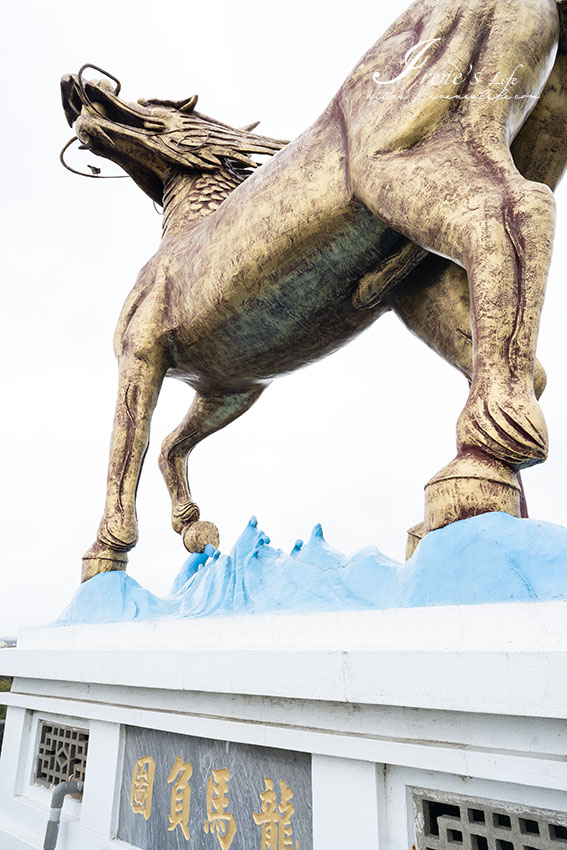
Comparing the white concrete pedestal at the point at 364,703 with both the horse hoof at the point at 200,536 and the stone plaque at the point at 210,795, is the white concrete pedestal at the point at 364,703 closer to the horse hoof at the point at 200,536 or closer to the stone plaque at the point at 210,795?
the stone plaque at the point at 210,795

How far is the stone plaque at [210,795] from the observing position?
1.35m

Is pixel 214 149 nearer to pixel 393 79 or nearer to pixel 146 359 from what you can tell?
pixel 146 359

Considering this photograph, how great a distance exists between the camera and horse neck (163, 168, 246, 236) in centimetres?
273

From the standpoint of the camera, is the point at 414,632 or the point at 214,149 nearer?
the point at 414,632

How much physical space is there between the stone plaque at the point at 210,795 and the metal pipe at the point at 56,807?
0.29 m

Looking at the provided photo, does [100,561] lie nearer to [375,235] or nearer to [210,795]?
[210,795]

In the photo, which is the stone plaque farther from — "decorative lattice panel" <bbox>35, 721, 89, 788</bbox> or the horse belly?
the horse belly

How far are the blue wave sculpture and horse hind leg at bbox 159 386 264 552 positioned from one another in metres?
0.35

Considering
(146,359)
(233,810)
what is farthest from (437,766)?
(146,359)

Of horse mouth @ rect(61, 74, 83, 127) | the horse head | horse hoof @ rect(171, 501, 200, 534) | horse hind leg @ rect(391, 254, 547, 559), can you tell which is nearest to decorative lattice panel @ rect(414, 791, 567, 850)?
horse hind leg @ rect(391, 254, 547, 559)

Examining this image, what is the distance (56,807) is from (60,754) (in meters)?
0.24

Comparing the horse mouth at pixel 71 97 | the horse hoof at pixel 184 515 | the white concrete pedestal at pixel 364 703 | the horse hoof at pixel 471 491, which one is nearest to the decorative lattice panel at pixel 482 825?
the white concrete pedestal at pixel 364 703

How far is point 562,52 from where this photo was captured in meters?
1.84

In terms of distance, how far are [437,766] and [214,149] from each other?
2.55m
